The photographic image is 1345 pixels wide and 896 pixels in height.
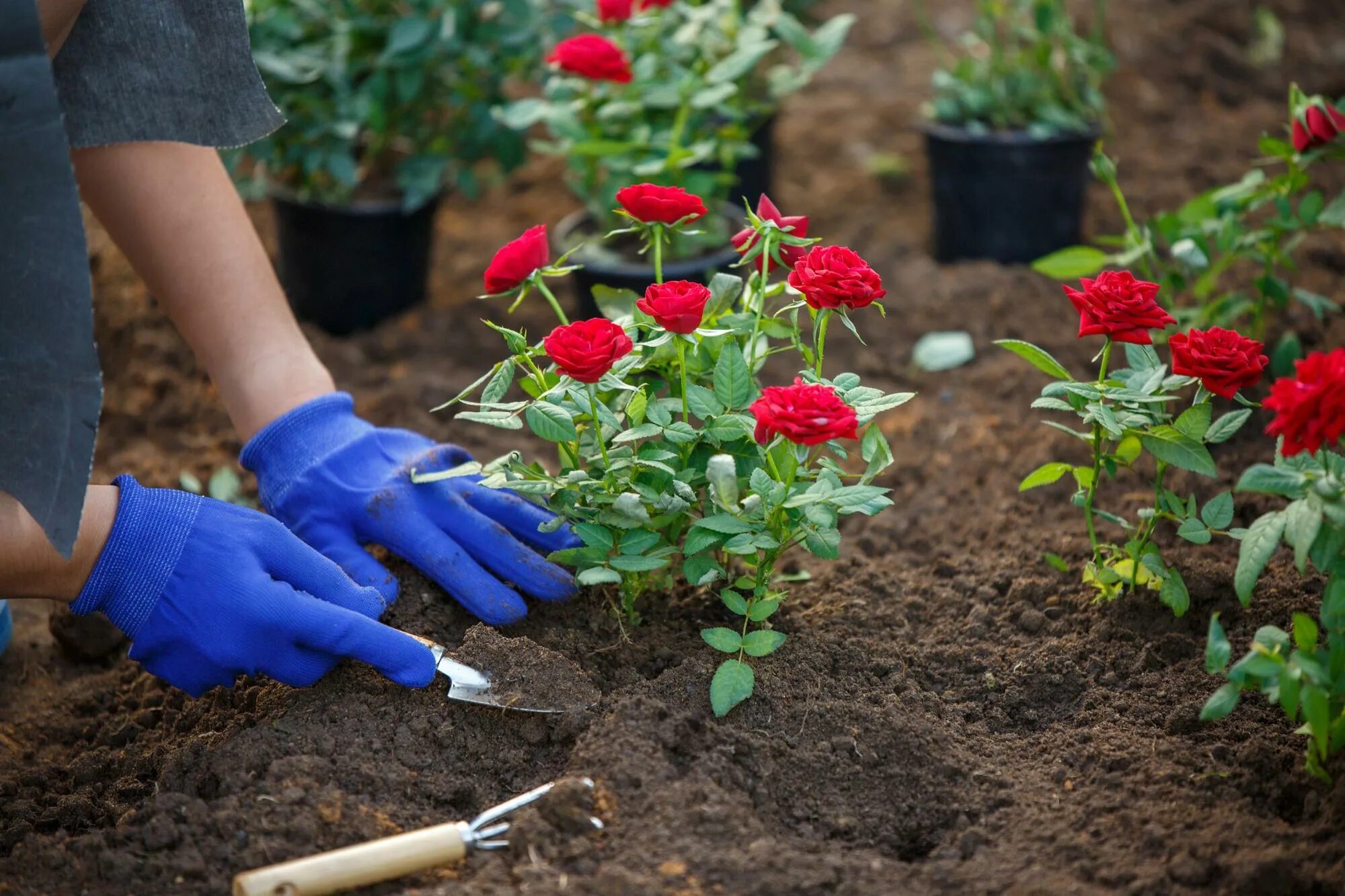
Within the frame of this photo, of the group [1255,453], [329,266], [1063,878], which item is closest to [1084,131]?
[1255,453]

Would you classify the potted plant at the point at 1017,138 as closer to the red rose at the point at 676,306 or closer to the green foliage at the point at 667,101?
the green foliage at the point at 667,101

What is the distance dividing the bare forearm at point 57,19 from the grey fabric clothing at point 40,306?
213 millimetres

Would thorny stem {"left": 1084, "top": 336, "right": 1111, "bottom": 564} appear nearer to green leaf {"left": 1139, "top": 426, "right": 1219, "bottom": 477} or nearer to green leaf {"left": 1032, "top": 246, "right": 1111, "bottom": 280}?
green leaf {"left": 1139, "top": 426, "right": 1219, "bottom": 477}

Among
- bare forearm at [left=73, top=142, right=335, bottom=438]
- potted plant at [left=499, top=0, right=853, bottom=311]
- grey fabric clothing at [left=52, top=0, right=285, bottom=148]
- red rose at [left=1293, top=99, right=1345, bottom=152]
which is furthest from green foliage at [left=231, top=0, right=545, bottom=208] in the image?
red rose at [left=1293, top=99, right=1345, bottom=152]

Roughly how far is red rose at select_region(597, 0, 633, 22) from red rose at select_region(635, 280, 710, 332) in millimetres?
1147

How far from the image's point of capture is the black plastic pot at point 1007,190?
112 inches

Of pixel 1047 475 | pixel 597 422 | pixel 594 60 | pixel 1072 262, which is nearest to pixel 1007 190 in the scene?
pixel 1072 262

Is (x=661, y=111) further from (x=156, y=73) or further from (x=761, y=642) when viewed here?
(x=761, y=642)

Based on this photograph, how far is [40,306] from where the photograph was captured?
4.24ft

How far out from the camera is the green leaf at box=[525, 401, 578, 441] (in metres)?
1.41

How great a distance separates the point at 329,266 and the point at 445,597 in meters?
1.45

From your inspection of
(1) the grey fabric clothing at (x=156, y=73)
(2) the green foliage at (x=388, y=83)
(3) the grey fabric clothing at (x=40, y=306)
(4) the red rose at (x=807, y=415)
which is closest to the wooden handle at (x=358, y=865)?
(3) the grey fabric clothing at (x=40, y=306)

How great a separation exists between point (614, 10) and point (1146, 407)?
4.43 feet

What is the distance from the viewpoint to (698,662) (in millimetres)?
1517
